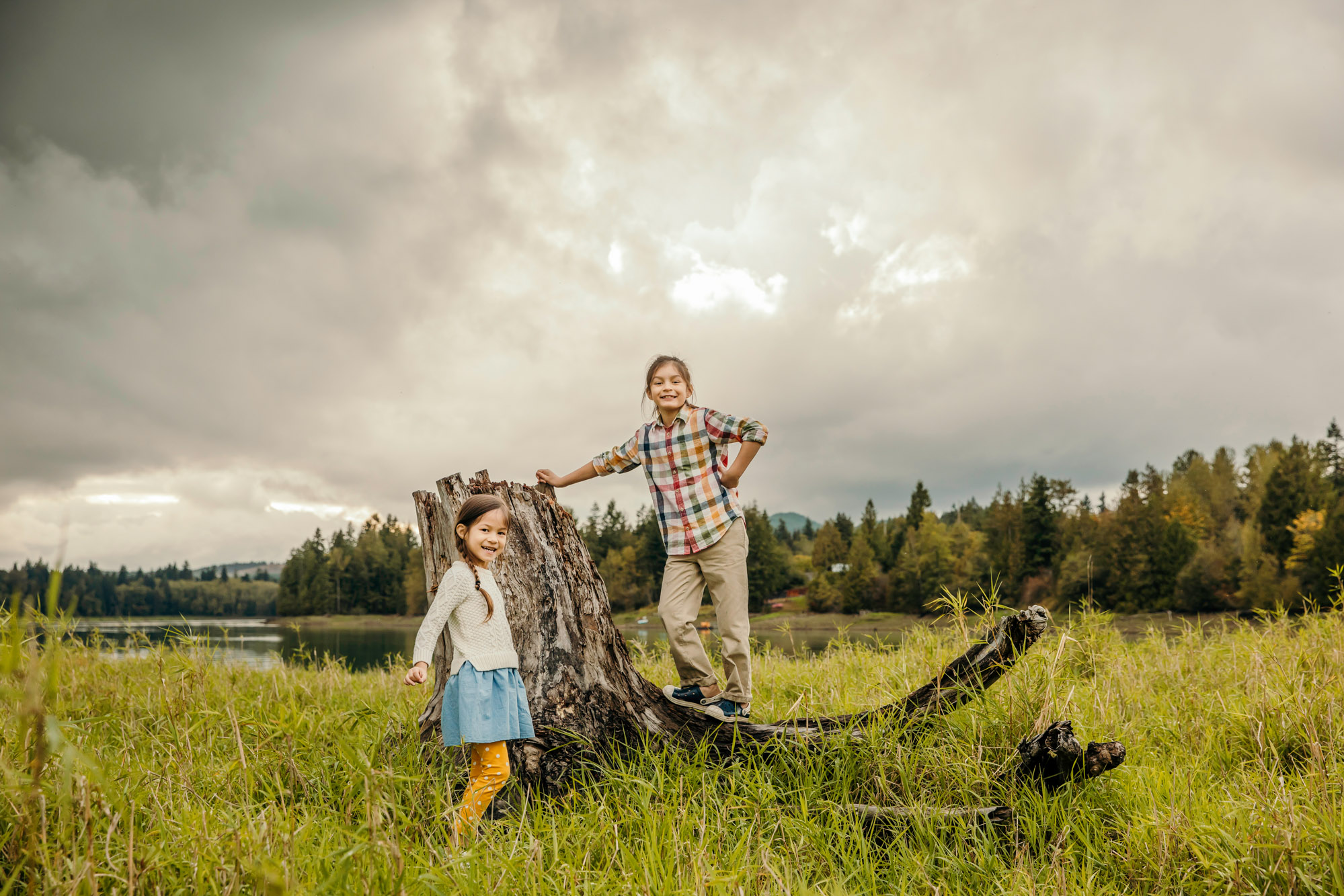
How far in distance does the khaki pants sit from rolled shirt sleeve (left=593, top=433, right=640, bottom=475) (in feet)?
2.68

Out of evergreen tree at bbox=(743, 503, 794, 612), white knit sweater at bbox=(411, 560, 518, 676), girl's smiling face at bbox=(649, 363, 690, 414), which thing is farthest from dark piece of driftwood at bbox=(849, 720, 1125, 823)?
evergreen tree at bbox=(743, 503, 794, 612)

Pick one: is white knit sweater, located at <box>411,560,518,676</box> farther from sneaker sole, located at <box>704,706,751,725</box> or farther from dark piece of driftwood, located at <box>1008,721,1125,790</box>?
dark piece of driftwood, located at <box>1008,721,1125,790</box>

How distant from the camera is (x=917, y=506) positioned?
7544 cm

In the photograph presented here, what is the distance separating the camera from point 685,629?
4.86 metres

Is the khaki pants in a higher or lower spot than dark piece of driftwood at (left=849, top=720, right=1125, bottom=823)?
higher

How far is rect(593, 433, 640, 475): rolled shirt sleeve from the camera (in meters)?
5.38

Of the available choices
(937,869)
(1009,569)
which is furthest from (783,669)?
(1009,569)

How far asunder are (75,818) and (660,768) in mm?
2402

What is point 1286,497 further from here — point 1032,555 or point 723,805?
point 723,805

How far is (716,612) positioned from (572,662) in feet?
3.57

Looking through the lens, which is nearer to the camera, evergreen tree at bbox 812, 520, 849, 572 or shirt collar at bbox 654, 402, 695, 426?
shirt collar at bbox 654, 402, 695, 426

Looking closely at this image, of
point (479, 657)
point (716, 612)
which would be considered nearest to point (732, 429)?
point (716, 612)

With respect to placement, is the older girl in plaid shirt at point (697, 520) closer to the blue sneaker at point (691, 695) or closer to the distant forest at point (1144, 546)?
the blue sneaker at point (691, 695)

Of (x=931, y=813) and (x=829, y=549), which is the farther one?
(x=829, y=549)
